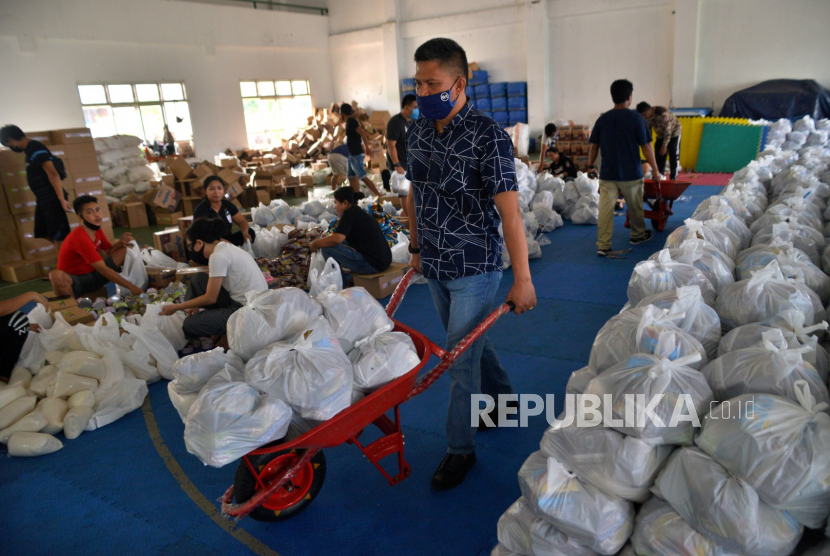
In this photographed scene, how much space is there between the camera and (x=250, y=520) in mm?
2580

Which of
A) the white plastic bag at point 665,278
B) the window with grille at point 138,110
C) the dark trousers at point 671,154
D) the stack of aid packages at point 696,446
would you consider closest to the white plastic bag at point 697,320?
the stack of aid packages at point 696,446

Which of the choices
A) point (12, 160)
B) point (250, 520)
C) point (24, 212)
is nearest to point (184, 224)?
point (24, 212)

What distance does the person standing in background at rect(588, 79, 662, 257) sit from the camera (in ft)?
18.2

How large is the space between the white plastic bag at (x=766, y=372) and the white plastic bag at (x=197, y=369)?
1743mm

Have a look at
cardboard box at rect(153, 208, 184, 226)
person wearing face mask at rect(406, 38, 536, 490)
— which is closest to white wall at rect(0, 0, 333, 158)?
cardboard box at rect(153, 208, 184, 226)

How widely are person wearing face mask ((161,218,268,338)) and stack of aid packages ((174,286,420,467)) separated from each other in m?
1.46

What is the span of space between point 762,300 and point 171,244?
593 centimetres

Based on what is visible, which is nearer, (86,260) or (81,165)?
(86,260)

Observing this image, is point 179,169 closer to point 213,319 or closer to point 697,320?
point 213,319

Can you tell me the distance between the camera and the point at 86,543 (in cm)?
253

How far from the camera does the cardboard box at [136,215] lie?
9.66m

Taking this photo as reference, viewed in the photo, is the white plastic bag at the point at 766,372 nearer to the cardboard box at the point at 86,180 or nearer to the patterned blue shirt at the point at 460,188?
the patterned blue shirt at the point at 460,188

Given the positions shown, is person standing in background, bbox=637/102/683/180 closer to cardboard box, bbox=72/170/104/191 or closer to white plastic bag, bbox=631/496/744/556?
cardboard box, bbox=72/170/104/191

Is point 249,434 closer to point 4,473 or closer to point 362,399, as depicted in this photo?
point 362,399
